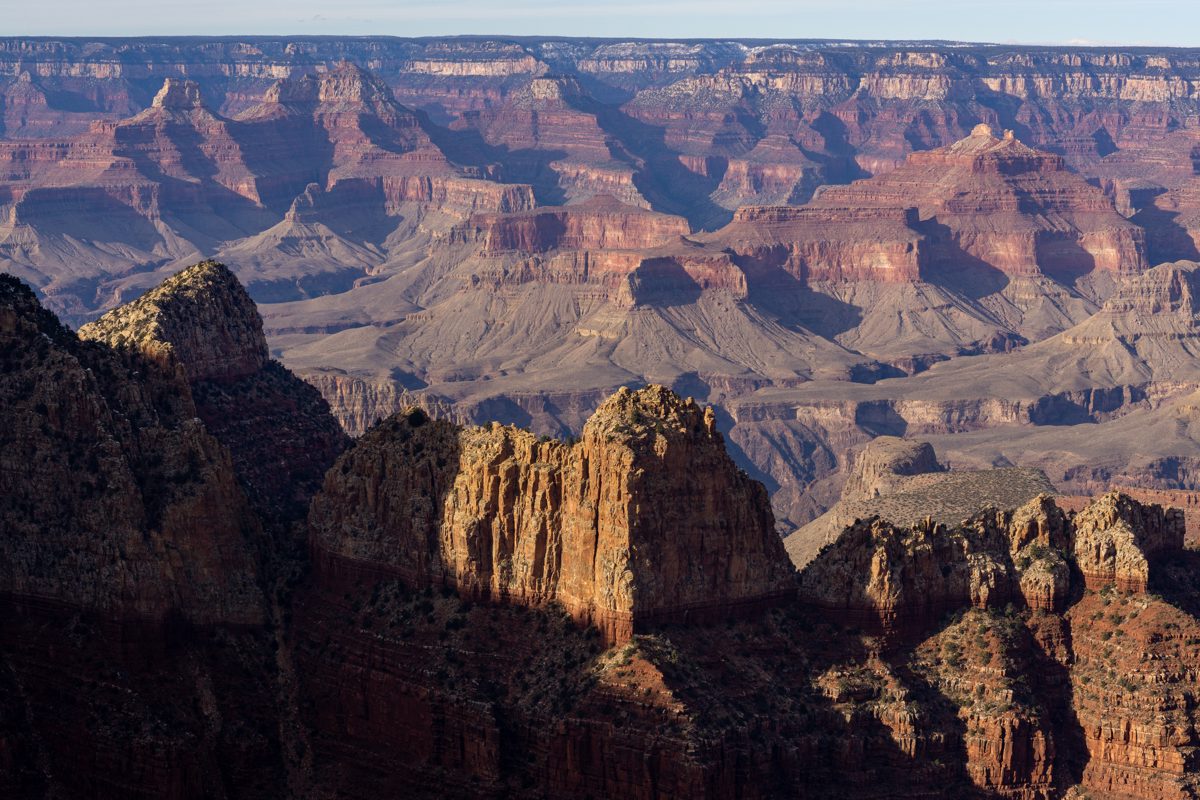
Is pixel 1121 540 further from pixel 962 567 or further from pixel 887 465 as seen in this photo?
pixel 887 465

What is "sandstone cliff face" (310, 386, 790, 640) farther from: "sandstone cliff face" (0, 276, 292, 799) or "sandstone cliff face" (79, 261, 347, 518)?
"sandstone cliff face" (79, 261, 347, 518)

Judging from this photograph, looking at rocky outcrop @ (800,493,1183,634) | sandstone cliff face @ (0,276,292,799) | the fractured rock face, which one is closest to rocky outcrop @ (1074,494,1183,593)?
rocky outcrop @ (800,493,1183,634)

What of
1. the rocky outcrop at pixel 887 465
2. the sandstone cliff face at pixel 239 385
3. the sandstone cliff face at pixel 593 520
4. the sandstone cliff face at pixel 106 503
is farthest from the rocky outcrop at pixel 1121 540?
the rocky outcrop at pixel 887 465

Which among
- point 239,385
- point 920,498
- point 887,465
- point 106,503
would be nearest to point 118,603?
point 106,503

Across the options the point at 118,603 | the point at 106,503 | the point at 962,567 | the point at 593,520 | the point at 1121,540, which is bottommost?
the point at 118,603

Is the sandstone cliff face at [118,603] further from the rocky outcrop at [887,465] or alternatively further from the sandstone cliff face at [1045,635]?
the rocky outcrop at [887,465]
